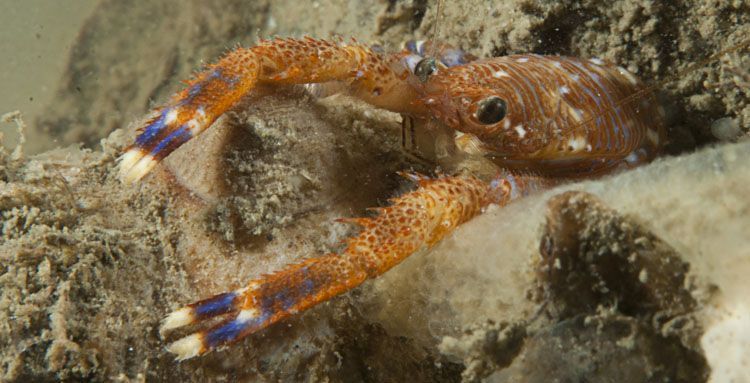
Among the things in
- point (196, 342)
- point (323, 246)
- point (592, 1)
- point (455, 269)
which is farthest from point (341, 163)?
point (592, 1)

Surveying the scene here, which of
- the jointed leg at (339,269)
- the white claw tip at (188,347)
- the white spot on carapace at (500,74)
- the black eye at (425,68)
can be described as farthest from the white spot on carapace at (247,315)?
the white spot on carapace at (500,74)

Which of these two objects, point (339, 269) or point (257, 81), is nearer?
point (339, 269)

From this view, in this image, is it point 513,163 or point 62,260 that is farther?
point 513,163

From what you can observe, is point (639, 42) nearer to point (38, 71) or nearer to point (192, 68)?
→ point (192, 68)

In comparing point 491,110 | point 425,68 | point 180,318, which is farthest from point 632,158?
point 180,318

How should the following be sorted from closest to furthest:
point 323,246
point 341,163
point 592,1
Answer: point 323,246
point 341,163
point 592,1

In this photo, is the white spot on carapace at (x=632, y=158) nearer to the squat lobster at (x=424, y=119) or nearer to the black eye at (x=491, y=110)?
the squat lobster at (x=424, y=119)

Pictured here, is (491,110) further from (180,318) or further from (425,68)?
(180,318)

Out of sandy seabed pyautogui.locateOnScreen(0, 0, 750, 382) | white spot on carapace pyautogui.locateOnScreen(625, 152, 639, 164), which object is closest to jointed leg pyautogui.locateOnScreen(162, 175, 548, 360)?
sandy seabed pyautogui.locateOnScreen(0, 0, 750, 382)

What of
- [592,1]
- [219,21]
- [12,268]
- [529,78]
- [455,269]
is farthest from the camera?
[219,21]
